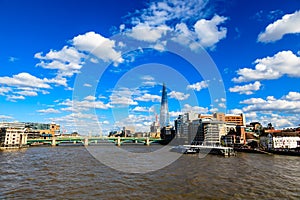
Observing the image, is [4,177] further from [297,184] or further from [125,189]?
[297,184]

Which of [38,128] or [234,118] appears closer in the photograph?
[38,128]

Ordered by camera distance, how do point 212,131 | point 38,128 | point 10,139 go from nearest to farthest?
point 10,139 < point 212,131 < point 38,128

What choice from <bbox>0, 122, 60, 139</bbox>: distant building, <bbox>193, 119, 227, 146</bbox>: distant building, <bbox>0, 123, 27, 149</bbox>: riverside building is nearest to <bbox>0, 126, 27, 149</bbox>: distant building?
<bbox>0, 123, 27, 149</bbox>: riverside building

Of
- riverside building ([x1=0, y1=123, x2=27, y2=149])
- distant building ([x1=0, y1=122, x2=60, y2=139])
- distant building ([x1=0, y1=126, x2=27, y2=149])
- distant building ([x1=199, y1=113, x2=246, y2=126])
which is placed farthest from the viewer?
distant building ([x1=199, y1=113, x2=246, y2=126])

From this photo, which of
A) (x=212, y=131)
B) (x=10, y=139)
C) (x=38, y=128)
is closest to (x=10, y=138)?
(x=10, y=139)

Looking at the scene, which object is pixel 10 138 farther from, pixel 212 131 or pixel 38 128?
pixel 212 131

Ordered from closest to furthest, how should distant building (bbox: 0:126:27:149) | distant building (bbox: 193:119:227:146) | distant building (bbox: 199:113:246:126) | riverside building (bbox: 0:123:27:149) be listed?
1. riverside building (bbox: 0:123:27:149)
2. distant building (bbox: 0:126:27:149)
3. distant building (bbox: 193:119:227:146)
4. distant building (bbox: 199:113:246:126)

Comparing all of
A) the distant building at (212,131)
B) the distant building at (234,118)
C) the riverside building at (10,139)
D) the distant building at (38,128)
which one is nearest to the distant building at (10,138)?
the riverside building at (10,139)

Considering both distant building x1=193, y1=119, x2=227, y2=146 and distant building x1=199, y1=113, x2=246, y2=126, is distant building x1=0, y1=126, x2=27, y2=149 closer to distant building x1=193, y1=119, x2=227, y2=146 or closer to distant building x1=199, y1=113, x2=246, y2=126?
distant building x1=193, y1=119, x2=227, y2=146

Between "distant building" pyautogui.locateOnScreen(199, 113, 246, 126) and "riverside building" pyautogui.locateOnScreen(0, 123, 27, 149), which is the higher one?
"distant building" pyautogui.locateOnScreen(199, 113, 246, 126)

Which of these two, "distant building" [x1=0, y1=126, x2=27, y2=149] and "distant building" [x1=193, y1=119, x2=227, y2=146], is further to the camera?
"distant building" [x1=193, y1=119, x2=227, y2=146]

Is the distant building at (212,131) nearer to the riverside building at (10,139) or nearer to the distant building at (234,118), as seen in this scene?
the distant building at (234,118)

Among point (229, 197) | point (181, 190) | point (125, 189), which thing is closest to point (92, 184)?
point (125, 189)

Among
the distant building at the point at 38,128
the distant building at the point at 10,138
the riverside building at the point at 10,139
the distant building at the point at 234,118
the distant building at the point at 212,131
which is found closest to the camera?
the riverside building at the point at 10,139
